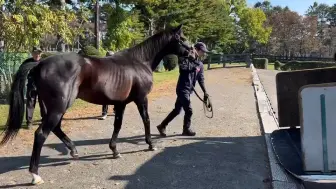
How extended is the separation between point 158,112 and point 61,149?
4719mm

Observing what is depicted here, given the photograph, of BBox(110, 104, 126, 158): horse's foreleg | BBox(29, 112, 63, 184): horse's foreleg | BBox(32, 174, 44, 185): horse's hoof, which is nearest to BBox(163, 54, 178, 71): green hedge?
BBox(110, 104, 126, 158): horse's foreleg

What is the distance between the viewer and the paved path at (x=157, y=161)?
4977mm

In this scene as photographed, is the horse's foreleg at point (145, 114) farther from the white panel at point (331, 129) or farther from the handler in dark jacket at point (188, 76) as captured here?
the white panel at point (331, 129)

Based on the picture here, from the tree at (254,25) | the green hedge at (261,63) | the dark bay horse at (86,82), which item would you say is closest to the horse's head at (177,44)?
the dark bay horse at (86,82)

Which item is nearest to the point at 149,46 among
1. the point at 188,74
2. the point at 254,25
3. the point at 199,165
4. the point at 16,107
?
the point at 188,74

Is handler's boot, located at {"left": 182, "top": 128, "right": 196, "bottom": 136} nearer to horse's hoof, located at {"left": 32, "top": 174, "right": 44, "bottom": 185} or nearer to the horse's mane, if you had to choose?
the horse's mane

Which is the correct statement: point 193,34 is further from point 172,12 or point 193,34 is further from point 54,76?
point 54,76

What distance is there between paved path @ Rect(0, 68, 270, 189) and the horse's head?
1675mm

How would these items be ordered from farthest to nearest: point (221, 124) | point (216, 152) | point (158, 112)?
point (158, 112) < point (221, 124) < point (216, 152)

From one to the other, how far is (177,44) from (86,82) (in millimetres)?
2031

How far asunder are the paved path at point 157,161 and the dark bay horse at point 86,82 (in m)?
0.33

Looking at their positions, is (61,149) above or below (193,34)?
below

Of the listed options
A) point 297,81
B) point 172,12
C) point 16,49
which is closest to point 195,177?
point 297,81

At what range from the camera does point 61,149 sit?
264 inches
